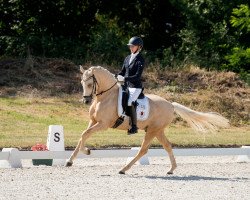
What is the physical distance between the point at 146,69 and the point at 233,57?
438 centimetres

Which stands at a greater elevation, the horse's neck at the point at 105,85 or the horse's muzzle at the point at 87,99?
the horse's neck at the point at 105,85

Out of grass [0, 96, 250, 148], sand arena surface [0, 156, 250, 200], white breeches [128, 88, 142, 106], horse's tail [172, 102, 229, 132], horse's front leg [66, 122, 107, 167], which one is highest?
white breeches [128, 88, 142, 106]

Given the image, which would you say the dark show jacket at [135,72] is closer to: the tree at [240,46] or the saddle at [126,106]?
the saddle at [126,106]

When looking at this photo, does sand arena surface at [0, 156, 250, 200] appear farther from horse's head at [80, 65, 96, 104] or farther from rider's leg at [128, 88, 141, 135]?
horse's head at [80, 65, 96, 104]

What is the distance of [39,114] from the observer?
2539 centimetres

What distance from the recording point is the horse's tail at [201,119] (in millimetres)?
14602

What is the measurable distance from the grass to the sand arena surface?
4.34 m

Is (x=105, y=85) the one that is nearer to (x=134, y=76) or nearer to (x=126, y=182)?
(x=134, y=76)

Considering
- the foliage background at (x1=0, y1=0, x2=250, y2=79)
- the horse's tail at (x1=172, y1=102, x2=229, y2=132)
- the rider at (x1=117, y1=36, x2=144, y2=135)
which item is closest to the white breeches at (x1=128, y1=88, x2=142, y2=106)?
the rider at (x1=117, y1=36, x2=144, y2=135)

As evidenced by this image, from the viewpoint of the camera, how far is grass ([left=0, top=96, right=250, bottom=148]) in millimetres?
20094

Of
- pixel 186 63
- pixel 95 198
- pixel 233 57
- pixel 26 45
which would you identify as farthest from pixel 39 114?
pixel 95 198

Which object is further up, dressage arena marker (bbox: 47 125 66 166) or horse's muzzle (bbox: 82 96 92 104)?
horse's muzzle (bbox: 82 96 92 104)

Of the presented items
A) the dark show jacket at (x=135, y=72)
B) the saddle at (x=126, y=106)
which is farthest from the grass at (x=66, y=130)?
the dark show jacket at (x=135, y=72)

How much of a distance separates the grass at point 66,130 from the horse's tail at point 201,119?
4.75 m
